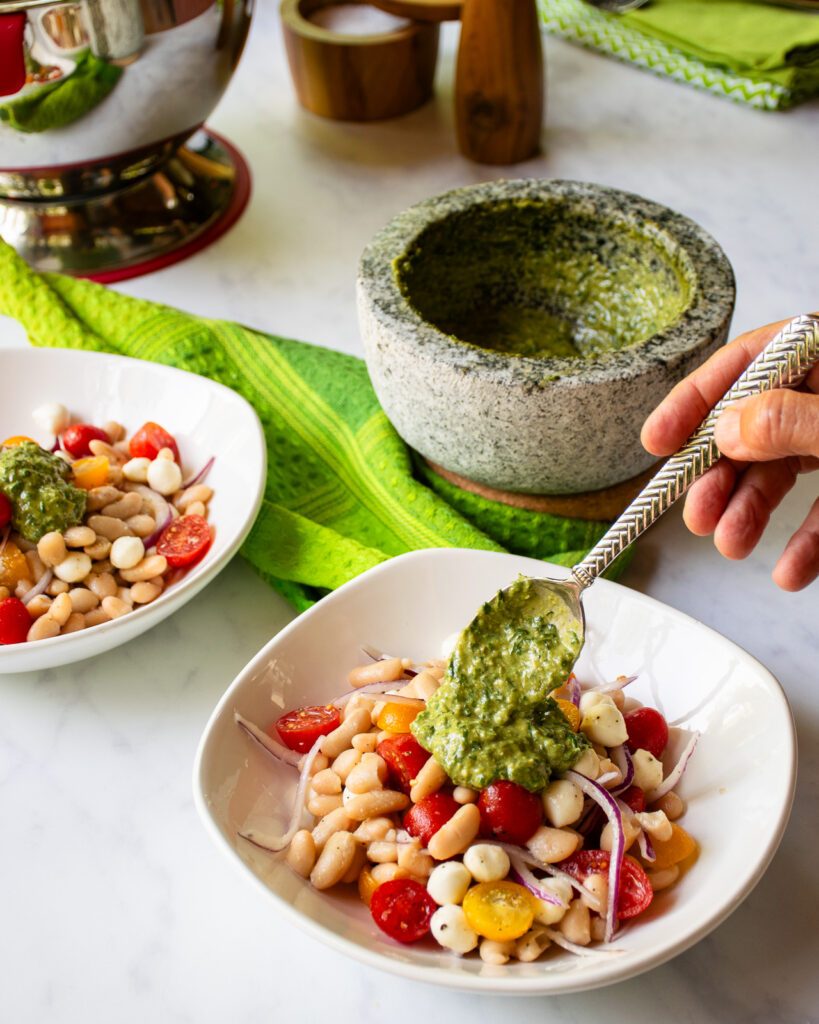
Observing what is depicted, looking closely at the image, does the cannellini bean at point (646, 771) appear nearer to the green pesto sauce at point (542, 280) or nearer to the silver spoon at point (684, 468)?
the silver spoon at point (684, 468)

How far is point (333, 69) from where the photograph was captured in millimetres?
1891

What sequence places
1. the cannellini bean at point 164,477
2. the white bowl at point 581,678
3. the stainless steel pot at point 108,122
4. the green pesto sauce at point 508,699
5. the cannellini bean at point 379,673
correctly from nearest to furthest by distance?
the white bowl at point 581,678, the green pesto sauce at point 508,699, the cannellini bean at point 379,673, the cannellini bean at point 164,477, the stainless steel pot at point 108,122

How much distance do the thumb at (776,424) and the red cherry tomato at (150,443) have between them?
0.64m

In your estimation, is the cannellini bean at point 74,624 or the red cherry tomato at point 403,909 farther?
the cannellini bean at point 74,624

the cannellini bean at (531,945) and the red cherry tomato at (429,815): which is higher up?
the red cherry tomato at (429,815)

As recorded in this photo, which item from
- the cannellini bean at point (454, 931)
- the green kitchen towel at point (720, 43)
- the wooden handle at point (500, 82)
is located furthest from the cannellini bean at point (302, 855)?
the green kitchen towel at point (720, 43)

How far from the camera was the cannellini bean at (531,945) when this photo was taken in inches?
29.9

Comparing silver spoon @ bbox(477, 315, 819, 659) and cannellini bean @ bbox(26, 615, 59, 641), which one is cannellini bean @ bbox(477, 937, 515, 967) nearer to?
silver spoon @ bbox(477, 315, 819, 659)

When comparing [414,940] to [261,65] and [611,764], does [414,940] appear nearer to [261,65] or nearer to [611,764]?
[611,764]

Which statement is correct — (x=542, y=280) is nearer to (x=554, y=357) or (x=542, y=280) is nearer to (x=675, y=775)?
(x=554, y=357)

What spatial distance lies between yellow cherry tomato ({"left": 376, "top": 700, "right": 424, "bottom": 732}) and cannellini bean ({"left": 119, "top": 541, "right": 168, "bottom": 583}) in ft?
0.95

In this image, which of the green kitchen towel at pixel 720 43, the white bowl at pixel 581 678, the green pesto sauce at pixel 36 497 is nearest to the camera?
the white bowl at pixel 581 678

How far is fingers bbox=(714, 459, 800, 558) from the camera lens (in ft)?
3.31

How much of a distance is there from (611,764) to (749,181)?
1.25 metres
